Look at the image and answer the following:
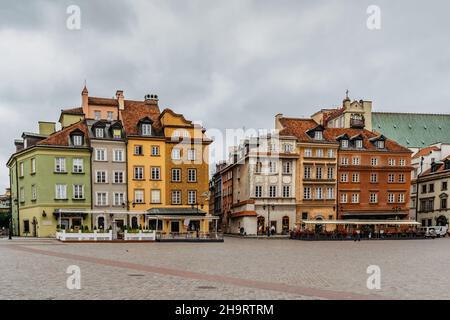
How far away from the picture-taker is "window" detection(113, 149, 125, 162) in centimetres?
5041

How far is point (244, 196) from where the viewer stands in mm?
59906

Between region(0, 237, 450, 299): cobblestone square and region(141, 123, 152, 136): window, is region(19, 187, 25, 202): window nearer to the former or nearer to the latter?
region(141, 123, 152, 136): window

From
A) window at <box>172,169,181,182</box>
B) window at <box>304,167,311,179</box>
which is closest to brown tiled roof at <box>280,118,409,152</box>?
window at <box>304,167,311,179</box>

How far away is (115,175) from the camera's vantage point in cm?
5031

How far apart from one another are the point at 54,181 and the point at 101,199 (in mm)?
5379

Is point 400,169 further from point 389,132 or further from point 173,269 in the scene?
point 173,269

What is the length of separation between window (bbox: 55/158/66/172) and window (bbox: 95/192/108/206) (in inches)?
183

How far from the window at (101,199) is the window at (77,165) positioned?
330 cm

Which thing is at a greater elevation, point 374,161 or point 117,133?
point 117,133

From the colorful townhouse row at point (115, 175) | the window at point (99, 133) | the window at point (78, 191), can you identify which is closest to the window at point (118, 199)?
the colorful townhouse row at point (115, 175)

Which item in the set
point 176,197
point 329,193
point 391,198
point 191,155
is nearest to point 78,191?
point 176,197

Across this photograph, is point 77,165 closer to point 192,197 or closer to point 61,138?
point 61,138
